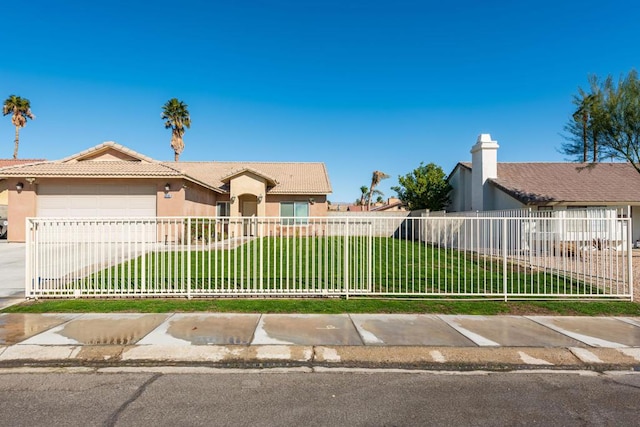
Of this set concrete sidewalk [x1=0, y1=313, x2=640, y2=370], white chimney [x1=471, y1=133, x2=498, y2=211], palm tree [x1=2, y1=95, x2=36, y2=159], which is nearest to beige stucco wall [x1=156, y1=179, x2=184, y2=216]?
concrete sidewalk [x1=0, y1=313, x2=640, y2=370]

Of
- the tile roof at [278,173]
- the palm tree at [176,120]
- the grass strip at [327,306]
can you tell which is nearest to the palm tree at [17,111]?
the palm tree at [176,120]

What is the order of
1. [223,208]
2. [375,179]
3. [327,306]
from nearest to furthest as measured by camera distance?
[327,306], [223,208], [375,179]

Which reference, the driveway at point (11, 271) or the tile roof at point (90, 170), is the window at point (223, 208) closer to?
the tile roof at point (90, 170)

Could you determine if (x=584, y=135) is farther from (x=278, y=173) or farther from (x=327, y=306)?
(x=278, y=173)

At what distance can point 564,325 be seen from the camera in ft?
21.2

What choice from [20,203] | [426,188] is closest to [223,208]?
[20,203]

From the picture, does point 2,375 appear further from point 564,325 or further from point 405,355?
point 564,325

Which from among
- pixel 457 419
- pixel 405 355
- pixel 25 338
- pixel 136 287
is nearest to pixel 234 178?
pixel 136 287

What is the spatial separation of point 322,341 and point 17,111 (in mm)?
48215

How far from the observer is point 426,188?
28312mm

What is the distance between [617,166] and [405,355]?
997 inches

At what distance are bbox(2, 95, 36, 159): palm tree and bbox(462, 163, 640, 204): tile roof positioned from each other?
144ft

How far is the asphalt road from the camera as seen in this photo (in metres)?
3.52

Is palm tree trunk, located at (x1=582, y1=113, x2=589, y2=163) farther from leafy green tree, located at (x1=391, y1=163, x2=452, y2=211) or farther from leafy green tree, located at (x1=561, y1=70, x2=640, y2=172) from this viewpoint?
leafy green tree, located at (x1=391, y1=163, x2=452, y2=211)
